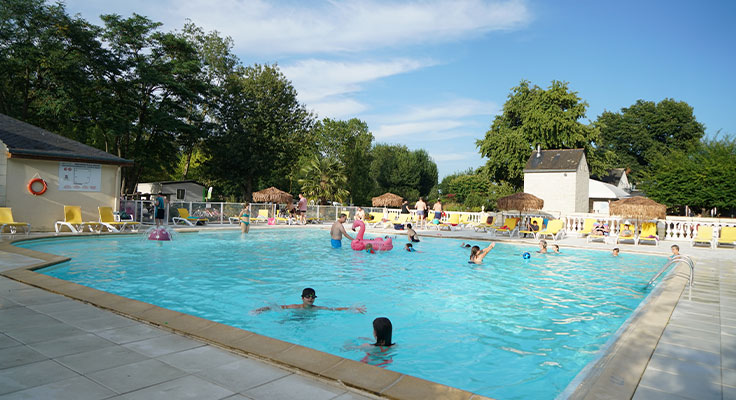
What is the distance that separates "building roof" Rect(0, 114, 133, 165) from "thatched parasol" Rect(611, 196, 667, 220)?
2106 centimetres

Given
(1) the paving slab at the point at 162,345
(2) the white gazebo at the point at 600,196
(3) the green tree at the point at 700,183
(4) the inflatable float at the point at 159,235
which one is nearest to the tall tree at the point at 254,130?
(4) the inflatable float at the point at 159,235

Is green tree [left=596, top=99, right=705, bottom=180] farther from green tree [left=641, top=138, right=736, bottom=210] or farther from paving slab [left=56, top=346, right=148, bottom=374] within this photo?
paving slab [left=56, top=346, right=148, bottom=374]

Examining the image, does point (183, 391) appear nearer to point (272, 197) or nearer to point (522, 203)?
point (522, 203)

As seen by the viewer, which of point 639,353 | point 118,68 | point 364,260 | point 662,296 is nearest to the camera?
point 639,353

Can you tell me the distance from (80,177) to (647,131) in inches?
2556

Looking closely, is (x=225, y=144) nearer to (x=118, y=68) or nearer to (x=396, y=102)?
(x=118, y=68)

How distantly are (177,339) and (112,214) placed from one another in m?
15.6

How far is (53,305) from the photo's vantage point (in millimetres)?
5461

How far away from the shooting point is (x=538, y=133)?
38031mm

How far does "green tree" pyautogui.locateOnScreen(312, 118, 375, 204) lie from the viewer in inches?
2036

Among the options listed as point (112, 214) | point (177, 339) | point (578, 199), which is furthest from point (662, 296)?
point (578, 199)

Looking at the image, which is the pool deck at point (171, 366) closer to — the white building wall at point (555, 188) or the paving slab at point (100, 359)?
the paving slab at point (100, 359)

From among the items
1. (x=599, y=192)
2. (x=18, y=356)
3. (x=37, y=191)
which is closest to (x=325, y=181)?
(x=37, y=191)

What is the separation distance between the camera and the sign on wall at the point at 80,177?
16.4 metres
